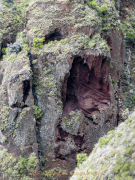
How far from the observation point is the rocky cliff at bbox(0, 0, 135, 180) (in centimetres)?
1498

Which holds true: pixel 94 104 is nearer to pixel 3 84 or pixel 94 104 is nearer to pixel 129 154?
pixel 3 84

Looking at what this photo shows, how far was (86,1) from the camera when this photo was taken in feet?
66.6

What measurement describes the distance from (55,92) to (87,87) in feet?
10.6

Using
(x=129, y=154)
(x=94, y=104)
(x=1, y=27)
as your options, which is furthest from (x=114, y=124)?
(x=1, y=27)

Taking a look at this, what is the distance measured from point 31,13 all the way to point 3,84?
7.79 metres

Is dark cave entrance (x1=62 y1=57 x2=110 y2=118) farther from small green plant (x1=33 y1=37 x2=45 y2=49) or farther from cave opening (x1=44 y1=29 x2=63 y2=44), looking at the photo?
small green plant (x1=33 y1=37 x2=45 y2=49)

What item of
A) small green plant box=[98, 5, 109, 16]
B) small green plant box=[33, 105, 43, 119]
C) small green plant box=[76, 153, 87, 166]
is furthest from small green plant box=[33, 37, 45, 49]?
small green plant box=[76, 153, 87, 166]

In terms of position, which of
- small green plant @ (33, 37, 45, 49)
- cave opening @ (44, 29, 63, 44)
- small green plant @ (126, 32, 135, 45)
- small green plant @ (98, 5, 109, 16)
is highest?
small green plant @ (98, 5, 109, 16)

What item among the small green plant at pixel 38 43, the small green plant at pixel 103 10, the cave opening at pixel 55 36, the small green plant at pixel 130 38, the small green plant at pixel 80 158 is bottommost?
the small green plant at pixel 80 158

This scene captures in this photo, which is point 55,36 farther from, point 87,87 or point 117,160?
point 117,160

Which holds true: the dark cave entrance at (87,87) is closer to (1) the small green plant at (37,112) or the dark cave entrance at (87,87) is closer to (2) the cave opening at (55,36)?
(1) the small green plant at (37,112)

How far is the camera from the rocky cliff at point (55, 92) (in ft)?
49.1

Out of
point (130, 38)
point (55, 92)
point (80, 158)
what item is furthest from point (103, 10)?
point (80, 158)

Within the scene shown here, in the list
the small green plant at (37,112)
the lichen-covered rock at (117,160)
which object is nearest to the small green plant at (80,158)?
the small green plant at (37,112)
